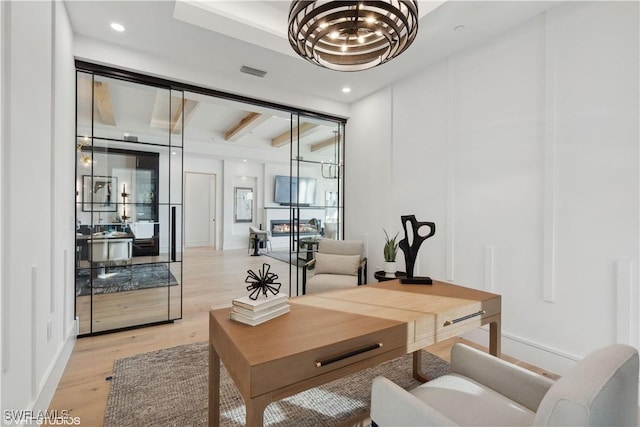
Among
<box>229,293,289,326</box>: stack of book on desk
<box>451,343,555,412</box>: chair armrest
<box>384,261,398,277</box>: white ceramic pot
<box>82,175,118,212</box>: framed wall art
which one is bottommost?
<box>451,343,555,412</box>: chair armrest

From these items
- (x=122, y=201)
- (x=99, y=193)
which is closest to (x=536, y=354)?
(x=122, y=201)

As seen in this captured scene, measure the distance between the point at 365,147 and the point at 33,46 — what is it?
346cm

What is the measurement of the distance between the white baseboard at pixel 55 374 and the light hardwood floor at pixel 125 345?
0.04 m

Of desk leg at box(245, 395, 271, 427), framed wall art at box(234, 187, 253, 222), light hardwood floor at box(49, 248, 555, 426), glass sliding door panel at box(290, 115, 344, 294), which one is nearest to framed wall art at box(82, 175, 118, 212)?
light hardwood floor at box(49, 248, 555, 426)

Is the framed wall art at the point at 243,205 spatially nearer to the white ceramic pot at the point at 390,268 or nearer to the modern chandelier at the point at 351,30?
the white ceramic pot at the point at 390,268

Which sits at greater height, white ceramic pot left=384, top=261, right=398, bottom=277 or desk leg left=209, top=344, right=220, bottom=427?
white ceramic pot left=384, top=261, right=398, bottom=277

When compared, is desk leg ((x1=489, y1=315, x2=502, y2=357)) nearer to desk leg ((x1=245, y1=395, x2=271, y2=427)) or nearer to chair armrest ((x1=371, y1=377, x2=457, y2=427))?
chair armrest ((x1=371, y1=377, x2=457, y2=427))

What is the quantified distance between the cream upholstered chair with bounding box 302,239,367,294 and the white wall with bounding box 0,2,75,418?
7.49 ft

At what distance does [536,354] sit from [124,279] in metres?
4.25

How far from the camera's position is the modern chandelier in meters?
1.43

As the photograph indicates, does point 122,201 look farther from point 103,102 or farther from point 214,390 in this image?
point 214,390

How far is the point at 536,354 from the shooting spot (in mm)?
2449

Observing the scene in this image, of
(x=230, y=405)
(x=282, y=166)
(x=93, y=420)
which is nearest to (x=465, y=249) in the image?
(x=230, y=405)

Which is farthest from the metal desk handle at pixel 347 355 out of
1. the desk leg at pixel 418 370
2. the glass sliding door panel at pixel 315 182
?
the glass sliding door panel at pixel 315 182
